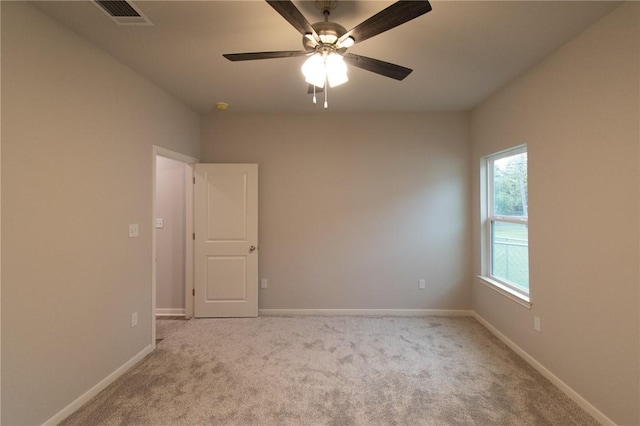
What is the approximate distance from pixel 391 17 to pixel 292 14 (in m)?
0.47

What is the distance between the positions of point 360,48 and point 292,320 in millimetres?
3023

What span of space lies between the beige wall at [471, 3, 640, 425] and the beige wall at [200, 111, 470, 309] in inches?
42.6

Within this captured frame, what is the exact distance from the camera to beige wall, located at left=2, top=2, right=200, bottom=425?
158cm

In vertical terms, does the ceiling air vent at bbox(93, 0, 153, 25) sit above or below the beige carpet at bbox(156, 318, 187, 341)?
above

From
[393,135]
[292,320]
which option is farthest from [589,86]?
[292,320]

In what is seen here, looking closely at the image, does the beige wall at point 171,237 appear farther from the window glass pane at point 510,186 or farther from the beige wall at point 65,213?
the window glass pane at point 510,186

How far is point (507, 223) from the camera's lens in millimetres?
2994

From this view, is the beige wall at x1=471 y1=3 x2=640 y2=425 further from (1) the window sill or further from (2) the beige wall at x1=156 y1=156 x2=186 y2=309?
(2) the beige wall at x1=156 y1=156 x2=186 y2=309

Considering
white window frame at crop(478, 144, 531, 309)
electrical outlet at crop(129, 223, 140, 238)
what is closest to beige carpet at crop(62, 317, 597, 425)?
white window frame at crop(478, 144, 531, 309)

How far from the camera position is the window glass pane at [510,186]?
2.73m

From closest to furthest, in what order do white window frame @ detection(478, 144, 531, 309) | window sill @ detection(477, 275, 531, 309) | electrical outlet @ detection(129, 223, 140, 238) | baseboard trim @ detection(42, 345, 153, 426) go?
baseboard trim @ detection(42, 345, 153, 426)
electrical outlet @ detection(129, 223, 140, 238)
window sill @ detection(477, 275, 531, 309)
white window frame @ detection(478, 144, 531, 309)

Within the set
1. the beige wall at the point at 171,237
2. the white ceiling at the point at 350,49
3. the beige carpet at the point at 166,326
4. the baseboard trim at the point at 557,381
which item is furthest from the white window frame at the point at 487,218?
the beige wall at the point at 171,237

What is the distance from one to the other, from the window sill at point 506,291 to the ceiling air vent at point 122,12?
3.79 m

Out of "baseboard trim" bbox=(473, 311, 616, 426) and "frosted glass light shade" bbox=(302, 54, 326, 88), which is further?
"baseboard trim" bbox=(473, 311, 616, 426)
